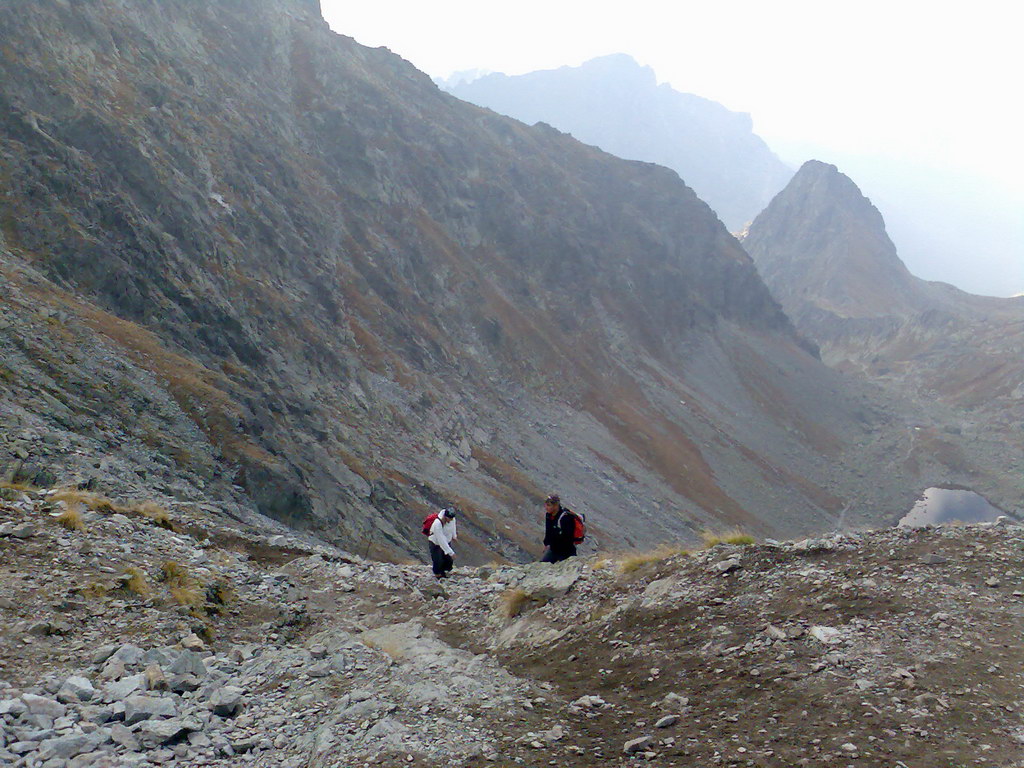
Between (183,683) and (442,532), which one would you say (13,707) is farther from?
(442,532)

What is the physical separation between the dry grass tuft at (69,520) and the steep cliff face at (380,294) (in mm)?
6733

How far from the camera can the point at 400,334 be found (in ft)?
187

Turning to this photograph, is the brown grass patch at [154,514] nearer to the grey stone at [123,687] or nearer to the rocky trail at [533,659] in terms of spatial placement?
the rocky trail at [533,659]

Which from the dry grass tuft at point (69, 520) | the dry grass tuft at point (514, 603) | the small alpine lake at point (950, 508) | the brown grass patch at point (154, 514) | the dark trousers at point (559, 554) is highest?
the dry grass tuft at point (69, 520)

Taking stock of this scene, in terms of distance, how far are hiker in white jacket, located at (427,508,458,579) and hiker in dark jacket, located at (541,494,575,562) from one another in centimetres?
245

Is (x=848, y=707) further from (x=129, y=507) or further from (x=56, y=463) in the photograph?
(x=56, y=463)

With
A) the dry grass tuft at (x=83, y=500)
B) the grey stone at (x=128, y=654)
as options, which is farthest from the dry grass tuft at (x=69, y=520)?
the grey stone at (x=128, y=654)

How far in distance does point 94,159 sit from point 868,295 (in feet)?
665

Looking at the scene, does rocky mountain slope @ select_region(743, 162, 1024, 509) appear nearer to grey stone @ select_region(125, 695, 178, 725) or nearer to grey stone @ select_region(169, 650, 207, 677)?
grey stone @ select_region(169, 650, 207, 677)

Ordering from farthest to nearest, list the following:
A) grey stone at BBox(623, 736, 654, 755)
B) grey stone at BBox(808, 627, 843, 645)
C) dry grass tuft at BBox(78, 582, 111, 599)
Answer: dry grass tuft at BBox(78, 582, 111, 599)
grey stone at BBox(808, 627, 843, 645)
grey stone at BBox(623, 736, 654, 755)

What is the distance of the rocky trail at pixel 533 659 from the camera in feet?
22.1

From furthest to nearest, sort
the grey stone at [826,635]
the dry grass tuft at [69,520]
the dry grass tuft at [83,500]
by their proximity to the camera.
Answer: the dry grass tuft at [83,500]
the dry grass tuft at [69,520]
the grey stone at [826,635]

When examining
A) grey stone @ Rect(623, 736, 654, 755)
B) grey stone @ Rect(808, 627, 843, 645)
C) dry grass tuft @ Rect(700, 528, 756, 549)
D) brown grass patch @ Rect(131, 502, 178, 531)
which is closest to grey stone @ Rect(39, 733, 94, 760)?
grey stone @ Rect(623, 736, 654, 755)

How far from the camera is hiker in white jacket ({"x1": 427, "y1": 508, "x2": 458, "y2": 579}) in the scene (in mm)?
15109
